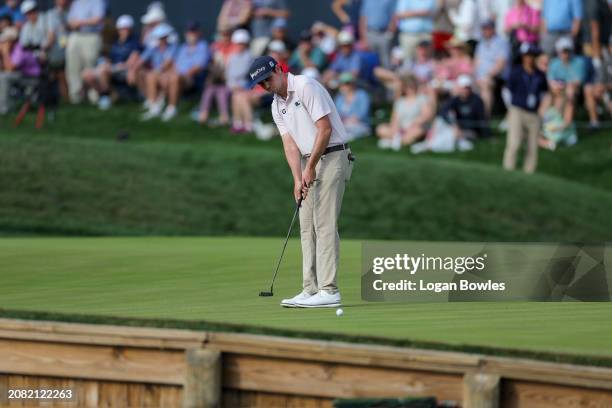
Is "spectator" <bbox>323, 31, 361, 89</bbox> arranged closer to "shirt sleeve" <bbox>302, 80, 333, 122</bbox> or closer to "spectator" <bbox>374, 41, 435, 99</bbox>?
"spectator" <bbox>374, 41, 435, 99</bbox>

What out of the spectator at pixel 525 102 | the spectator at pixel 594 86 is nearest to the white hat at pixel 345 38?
the spectator at pixel 525 102

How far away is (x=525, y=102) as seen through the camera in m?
21.6

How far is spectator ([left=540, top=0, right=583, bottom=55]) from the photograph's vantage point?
22.8 meters

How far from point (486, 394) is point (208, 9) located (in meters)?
22.6

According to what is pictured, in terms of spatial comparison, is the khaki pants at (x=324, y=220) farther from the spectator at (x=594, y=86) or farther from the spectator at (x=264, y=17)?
the spectator at (x=264, y=17)

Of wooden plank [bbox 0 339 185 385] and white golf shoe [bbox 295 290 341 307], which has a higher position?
white golf shoe [bbox 295 290 341 307]

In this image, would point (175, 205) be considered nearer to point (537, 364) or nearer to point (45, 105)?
point (45, 105)

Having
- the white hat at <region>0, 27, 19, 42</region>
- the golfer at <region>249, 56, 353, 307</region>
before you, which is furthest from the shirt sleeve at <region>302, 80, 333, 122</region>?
the white hat at <region>0, 27, 19, 42</region>

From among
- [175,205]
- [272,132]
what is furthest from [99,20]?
[175,205]

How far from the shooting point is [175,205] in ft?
68.8

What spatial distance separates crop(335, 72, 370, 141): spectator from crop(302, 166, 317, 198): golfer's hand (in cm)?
1417

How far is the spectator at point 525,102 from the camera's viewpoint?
847 inches

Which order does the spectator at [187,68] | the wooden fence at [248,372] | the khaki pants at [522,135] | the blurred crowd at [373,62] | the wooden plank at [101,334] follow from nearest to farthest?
the wooden fence at [248,372], the wooden plank at [101,334], the khaki pants at [522,135], the blurred crowd at [373,62], the spectator at [187,68]

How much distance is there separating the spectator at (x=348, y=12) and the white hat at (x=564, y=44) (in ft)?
14.6
